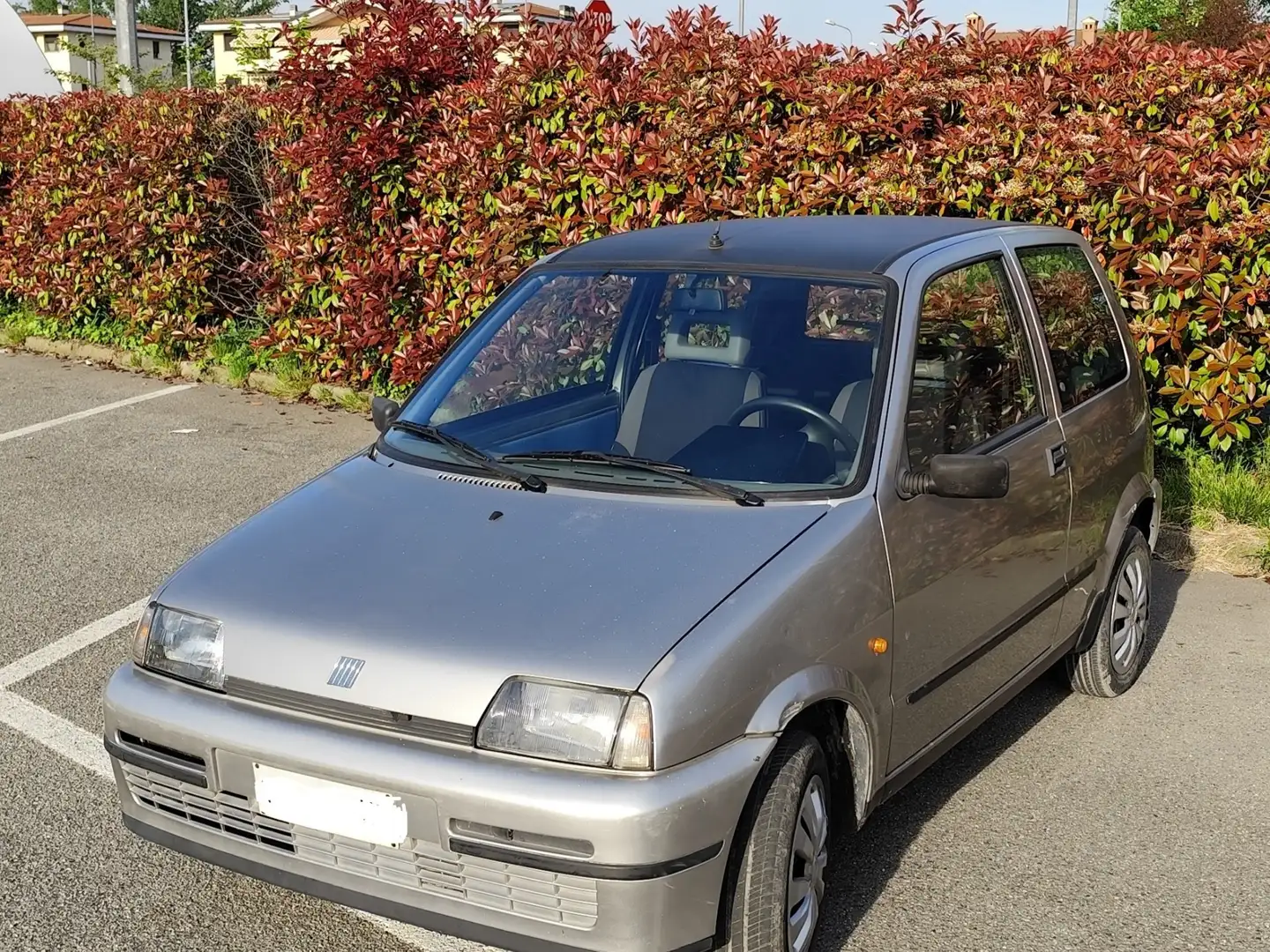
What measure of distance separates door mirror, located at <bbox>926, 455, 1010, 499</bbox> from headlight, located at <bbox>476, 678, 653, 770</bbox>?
1109 mm

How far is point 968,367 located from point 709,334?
2.45ft

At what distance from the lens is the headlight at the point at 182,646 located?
3090 mm

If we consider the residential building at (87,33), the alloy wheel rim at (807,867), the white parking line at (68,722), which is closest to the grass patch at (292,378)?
the white parking line at (68,722)

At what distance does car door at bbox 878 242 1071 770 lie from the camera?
11.3ft

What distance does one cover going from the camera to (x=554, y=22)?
27.8ft

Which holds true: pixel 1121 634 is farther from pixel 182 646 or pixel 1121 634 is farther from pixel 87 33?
pixel 87 33

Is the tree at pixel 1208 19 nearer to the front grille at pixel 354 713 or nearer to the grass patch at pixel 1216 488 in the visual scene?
the grass patch at pixel 1216 488

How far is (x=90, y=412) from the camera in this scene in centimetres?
964

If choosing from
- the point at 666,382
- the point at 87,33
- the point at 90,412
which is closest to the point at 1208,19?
the point at 90,412

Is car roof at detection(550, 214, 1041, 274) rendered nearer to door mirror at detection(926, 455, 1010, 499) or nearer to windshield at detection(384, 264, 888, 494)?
windshield at detection(384, 264, 888, 494)

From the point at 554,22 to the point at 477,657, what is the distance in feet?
21.3

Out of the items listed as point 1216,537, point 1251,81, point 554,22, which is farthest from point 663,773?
point 554,22

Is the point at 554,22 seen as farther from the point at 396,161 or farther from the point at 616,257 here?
the point at 616,257

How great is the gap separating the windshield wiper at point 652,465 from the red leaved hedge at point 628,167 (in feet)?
12.6
